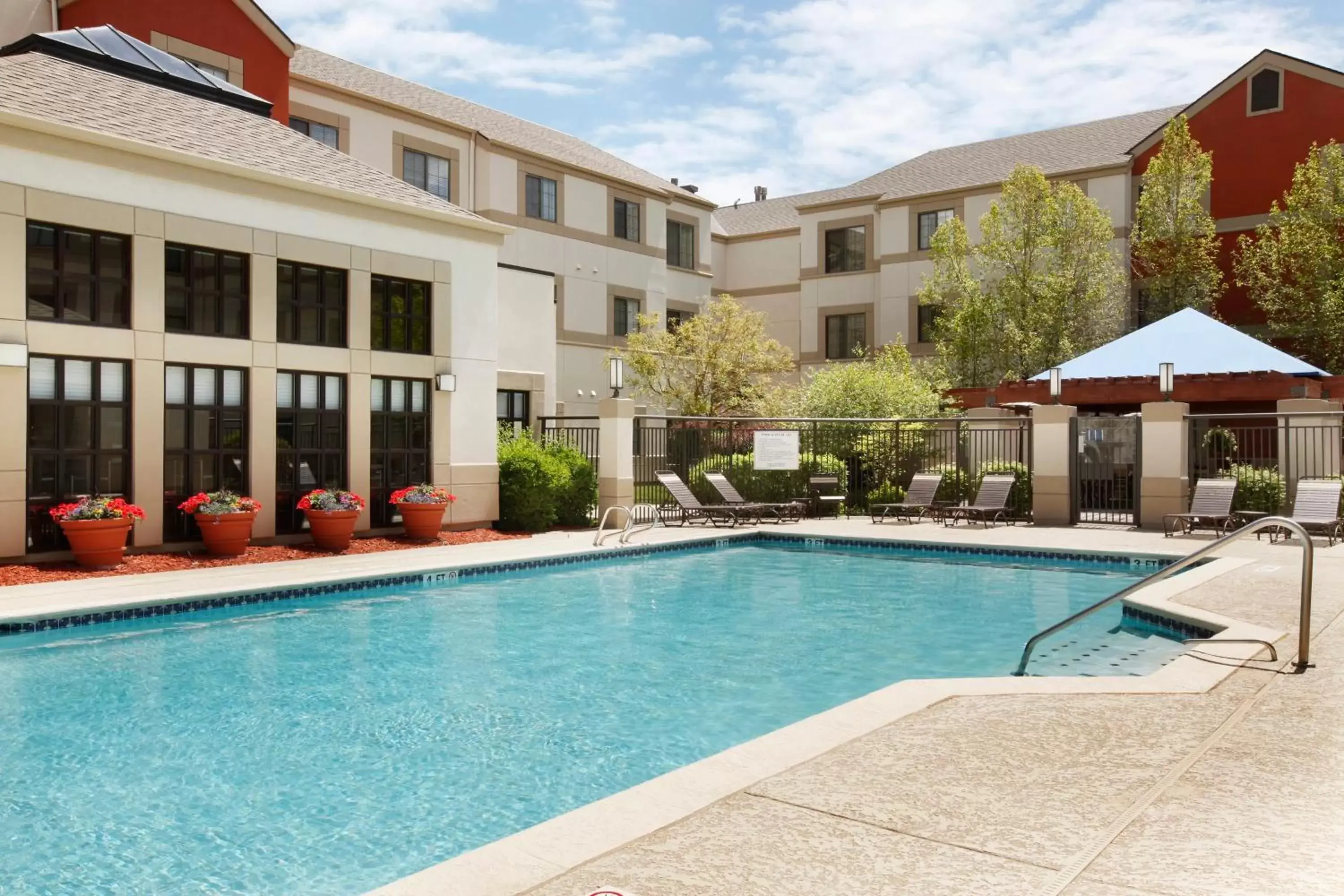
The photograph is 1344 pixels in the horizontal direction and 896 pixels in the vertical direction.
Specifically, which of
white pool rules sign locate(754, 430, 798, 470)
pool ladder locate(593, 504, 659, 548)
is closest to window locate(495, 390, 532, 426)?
pool ladder locate(593, 504, 659, 548)

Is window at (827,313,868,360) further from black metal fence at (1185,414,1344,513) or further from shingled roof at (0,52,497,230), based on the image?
shingled roof at (0,52,497,230)

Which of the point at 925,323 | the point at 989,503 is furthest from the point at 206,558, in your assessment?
the point at 925,323

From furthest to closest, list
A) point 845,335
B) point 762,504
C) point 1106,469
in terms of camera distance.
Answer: point 845,335
point 1106,469
point 762,504

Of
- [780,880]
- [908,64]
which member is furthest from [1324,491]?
[780,880]

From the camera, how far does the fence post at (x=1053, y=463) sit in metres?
18.4

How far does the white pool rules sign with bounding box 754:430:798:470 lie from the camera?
20609 mm

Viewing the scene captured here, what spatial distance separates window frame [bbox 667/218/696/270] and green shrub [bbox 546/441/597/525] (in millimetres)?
15562

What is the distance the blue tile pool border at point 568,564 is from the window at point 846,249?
19.1 m

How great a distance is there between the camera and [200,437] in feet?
44.9

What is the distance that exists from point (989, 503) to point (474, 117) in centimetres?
1769

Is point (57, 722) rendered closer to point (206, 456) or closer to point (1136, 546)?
point (206, 456)

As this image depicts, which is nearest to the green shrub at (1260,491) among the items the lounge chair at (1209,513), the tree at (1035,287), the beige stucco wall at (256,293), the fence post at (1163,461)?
the lounge chair at (1209,513)

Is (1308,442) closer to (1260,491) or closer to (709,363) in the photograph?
(1260,491)

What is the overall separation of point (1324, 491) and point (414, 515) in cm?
1415
